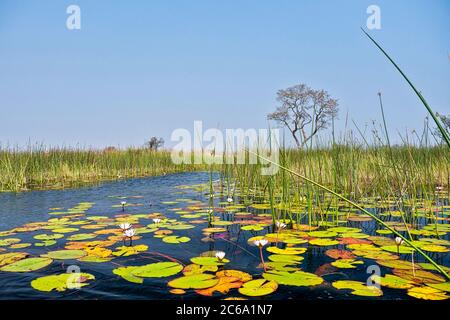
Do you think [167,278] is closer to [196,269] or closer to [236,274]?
[196,269]

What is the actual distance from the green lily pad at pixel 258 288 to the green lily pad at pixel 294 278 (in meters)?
0.07

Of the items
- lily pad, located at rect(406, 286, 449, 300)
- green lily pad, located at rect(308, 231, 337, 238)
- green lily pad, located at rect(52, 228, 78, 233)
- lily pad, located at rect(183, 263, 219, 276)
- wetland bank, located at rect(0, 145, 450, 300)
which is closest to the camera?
lily pad, located at rect(406, 286, 449, 300)

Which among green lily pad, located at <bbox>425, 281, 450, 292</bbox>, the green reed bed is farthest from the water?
the green reed bed

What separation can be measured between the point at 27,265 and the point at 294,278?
5.61 feet

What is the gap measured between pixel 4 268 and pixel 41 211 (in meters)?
2.43

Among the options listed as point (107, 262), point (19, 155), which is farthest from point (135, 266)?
point (19, 155)

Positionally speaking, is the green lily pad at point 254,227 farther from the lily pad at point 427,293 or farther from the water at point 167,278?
the lily pad at point 427,293

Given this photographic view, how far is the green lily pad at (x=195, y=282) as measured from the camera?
1.69 m

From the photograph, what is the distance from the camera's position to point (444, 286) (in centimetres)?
167

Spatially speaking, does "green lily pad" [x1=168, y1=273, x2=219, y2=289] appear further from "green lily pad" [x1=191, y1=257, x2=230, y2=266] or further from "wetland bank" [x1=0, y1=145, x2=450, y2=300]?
"green lily pad" [x1=191, y1=257, x2=230, y2=266]

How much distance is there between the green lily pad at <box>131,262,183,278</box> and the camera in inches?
Answer: 73.5

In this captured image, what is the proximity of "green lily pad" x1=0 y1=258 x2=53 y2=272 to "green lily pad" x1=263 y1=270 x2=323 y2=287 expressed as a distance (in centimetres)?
146

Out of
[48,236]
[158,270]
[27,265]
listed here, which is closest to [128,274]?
[158,270]
